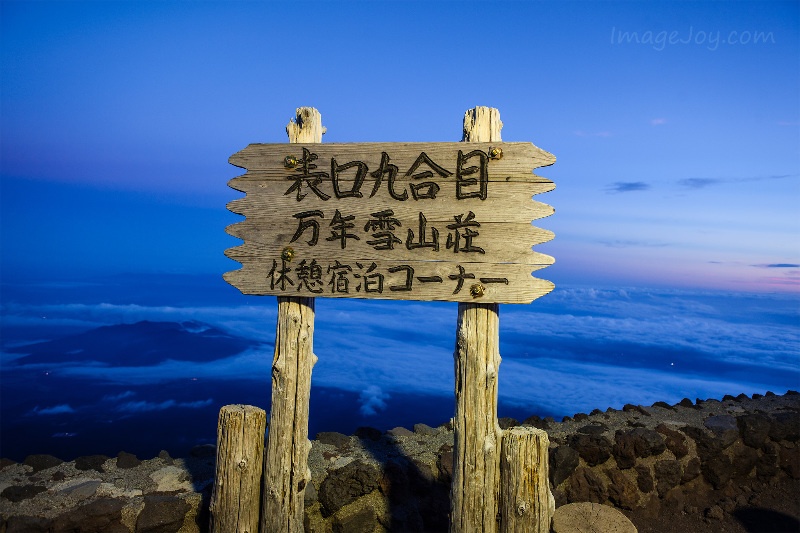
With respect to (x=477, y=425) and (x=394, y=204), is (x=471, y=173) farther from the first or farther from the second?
(x=477, y=425)

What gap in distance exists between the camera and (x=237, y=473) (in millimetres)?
5348

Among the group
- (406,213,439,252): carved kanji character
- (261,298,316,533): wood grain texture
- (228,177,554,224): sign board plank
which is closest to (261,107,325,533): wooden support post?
(261,298,316,533): wood grain texture

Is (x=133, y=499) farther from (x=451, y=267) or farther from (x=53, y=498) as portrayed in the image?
(x=451, y=267)

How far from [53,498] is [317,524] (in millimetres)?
2829

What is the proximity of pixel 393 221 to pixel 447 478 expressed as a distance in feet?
10.9

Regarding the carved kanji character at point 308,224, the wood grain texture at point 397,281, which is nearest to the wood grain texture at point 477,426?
the wood grain texture at point 397,281

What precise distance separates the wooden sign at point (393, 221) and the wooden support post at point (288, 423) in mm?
375

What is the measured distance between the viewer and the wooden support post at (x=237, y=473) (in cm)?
532

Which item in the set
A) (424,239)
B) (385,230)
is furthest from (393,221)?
(424,239)

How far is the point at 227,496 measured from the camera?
17.5 ft

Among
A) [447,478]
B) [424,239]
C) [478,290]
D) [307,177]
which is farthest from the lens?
[447,478]

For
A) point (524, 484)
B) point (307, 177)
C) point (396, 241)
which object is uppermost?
point (307, 177)

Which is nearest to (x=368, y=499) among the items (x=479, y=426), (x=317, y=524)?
(x=317, y=524)

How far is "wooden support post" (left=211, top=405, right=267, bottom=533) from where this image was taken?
532cm
